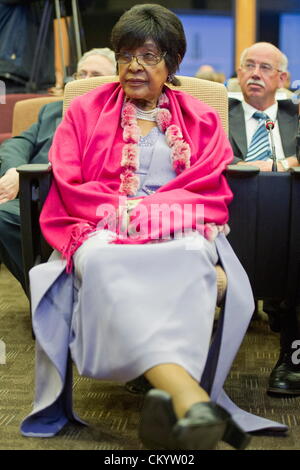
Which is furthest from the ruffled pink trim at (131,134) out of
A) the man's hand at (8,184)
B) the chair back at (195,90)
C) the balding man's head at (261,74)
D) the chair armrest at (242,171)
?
the balding man's head at (261,74)

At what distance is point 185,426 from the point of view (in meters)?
1.53

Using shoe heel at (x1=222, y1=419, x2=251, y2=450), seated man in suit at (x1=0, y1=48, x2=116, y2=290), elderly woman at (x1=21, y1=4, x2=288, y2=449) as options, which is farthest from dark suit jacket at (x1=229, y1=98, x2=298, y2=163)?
shoe heel at (x1=222, y1=419, x2=251, y2=450)

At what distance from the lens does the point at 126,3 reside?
27.9 feet

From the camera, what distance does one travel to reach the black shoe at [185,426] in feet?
5.06

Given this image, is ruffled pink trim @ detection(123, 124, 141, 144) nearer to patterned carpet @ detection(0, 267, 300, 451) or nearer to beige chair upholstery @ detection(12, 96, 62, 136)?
patterned carpet @ detection(0, 267, 300, 451)

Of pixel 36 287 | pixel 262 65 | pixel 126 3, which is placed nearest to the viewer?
pixel 36 287

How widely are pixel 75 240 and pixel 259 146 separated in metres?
1.26

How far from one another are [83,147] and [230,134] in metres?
0.99

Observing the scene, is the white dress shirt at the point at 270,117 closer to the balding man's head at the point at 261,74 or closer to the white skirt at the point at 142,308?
the balding man's head at the point at 261,74

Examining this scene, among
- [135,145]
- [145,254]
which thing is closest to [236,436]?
[145,254]

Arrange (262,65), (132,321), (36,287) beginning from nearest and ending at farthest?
(132,321) < (36,287) < (262,65)

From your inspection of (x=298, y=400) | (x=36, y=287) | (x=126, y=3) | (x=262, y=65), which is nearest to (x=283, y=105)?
(x=262, y=65)

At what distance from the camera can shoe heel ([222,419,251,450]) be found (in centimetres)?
162

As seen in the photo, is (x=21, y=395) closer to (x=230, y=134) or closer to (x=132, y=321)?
(x=132, y=321)
